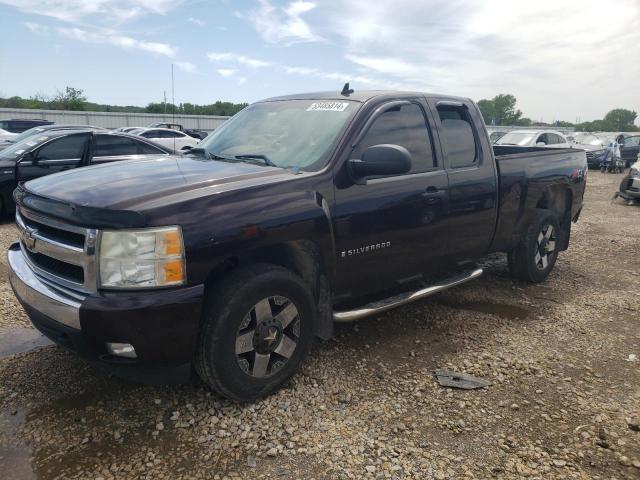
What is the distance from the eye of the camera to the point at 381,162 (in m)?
3.16

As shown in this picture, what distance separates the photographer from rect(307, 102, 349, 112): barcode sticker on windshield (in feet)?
12.0

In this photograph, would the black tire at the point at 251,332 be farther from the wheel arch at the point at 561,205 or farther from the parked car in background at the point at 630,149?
the parked car in background at the point at 630,149

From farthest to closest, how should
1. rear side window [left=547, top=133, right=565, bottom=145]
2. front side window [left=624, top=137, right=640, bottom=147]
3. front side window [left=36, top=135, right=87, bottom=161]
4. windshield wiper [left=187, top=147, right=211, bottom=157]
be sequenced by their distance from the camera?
front side window [left=624, top=137, right=640, bottom=147] → rear side window [left=547, top=133, right=565, bottom=145] → front side window [left=36, top=135, right=87, bottom=161] → windshield wiper [left=187, top=147, right=211, bottom=157]

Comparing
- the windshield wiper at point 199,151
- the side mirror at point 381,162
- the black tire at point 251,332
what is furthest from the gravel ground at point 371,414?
the windshield wiper at point 199,151

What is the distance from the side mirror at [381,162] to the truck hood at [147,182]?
1.53 feet

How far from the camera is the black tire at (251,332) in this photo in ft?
8.85

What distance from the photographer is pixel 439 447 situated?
2639 millimetres

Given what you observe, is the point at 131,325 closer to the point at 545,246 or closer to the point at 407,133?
the point at 407,133

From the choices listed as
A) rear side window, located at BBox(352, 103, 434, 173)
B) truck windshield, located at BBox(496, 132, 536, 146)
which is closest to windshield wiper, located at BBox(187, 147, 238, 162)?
rear side window, located at BBox(352, 103, 434, 173)

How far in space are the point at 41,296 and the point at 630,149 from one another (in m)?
28.3

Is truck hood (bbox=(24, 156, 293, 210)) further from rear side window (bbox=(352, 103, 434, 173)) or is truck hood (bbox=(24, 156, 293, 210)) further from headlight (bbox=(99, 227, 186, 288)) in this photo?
rear side window (bbox=(352, 103, 434, 173))

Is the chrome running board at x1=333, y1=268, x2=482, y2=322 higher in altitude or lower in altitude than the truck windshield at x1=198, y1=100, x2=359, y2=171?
lower

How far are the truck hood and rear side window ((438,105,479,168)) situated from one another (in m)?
1.65

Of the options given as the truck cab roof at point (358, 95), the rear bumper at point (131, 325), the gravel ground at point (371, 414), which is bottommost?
the gravel ground at point (371, 414)
